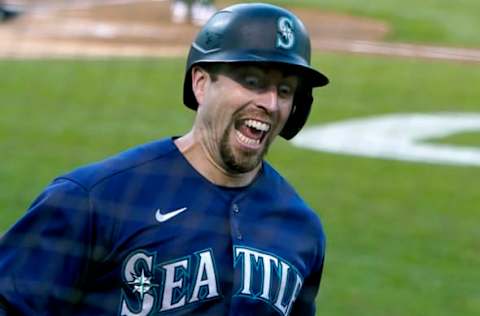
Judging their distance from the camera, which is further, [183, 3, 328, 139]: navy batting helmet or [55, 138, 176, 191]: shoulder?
[183, 3, 328, 139]: navy batting helmet

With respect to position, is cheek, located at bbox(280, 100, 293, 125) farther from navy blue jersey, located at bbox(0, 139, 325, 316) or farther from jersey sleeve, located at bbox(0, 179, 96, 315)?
jersey sleeve, located at bbox(0, 179, 96, 315)

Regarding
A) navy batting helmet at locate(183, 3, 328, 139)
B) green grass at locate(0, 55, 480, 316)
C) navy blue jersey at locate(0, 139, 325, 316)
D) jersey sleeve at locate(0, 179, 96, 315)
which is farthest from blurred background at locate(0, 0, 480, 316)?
jersey sleeve at locate(0, 179, 96, 315)

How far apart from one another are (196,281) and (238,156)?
0.28 metres

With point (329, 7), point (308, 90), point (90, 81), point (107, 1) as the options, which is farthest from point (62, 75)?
point (308, 90)

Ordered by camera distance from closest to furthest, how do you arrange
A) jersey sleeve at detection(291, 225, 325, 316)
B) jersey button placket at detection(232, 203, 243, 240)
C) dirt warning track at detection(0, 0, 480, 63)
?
jersey button placket at detection(232, 203, 243, 240), jersey sleeve at detection(291, 225, 325, 316), dirt warning track at detection(0, 0, 480, 63)

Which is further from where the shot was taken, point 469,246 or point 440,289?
point 469,246

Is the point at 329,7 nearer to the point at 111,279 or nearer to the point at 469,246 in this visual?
the point at 469,246

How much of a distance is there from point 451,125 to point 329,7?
5085 millimetres

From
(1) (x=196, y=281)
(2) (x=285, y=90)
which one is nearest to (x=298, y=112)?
(2) (x=285, y=90)

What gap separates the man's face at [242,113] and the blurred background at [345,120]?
3.20 meters

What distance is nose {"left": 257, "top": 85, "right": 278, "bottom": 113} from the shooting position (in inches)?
111

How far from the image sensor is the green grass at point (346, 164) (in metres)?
6.60

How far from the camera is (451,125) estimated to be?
12430 millimetres

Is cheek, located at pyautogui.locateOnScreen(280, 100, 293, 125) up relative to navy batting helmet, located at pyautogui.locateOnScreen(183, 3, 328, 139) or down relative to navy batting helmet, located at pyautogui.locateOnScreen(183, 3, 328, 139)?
down
